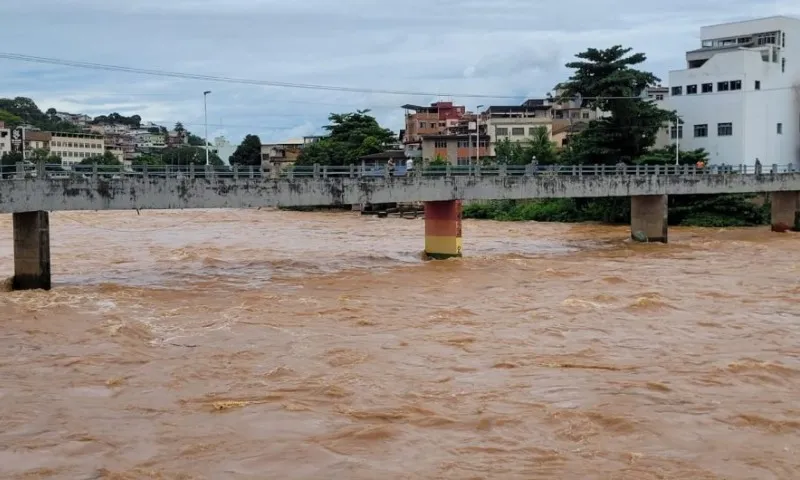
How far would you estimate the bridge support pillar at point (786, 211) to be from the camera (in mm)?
50781

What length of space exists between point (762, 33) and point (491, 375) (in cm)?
5398

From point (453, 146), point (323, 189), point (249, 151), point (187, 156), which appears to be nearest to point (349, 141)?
point (453, 146)

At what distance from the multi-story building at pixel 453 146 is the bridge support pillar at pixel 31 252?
62129mm

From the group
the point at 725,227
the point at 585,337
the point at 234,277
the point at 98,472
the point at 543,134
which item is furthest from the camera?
the point at 543,134

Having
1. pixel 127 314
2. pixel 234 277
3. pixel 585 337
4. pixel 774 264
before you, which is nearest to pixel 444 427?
pixel 585 337

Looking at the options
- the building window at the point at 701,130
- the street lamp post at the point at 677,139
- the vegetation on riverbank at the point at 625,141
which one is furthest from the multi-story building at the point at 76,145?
the building window at the point at 701,130

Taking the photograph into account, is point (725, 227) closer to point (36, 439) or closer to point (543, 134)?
point (543, 134)

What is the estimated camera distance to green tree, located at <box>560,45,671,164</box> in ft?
182

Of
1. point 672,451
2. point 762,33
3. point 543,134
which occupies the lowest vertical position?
point 672,451

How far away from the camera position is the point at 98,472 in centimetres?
1124

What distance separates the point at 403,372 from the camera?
16.5 m

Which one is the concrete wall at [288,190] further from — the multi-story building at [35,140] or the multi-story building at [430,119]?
the multi-story building at [35,140]

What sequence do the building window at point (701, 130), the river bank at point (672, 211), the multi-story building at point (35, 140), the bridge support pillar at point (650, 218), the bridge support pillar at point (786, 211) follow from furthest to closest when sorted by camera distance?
the multi-story building at point (35, 140) → the building window at point (701, 130) → the river bank at point (672, 211) → the bridge support pillar at point (786, 211) → the bridge support pillar at point (650, 218)

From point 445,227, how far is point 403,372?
20.4 m
